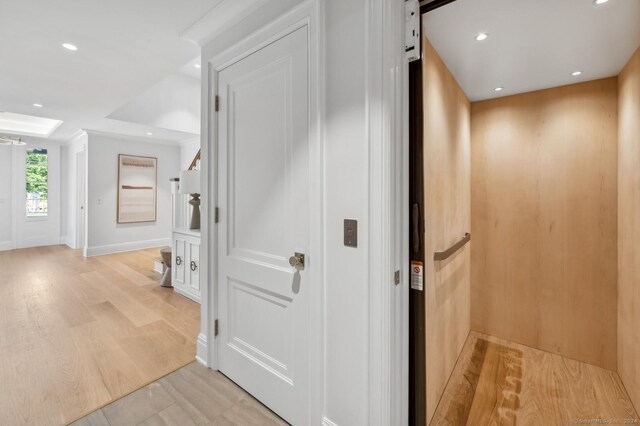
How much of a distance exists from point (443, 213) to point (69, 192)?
27.4ft

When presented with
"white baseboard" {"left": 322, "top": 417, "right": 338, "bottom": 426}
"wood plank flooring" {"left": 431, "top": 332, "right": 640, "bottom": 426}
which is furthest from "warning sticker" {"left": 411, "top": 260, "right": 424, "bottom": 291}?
"wood plank flooring" {"left": 431, "top": 332, "right": 640, "bottom": 426}

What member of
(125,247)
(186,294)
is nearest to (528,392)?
(186,294)

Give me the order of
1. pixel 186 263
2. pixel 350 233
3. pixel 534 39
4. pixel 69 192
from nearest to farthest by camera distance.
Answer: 1. pixel 350 233
2. pixel 534 39
3. pixel 186 263
4. pixel 69 192

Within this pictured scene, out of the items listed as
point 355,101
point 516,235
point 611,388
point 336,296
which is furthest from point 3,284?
point 611,388

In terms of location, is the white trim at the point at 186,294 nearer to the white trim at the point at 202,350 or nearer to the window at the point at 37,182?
the white trim at the point at 202,350

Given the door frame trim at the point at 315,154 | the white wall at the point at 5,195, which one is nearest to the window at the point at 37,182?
the white wall at the point at 5,195

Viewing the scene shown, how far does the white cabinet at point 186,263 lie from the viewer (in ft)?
11.1

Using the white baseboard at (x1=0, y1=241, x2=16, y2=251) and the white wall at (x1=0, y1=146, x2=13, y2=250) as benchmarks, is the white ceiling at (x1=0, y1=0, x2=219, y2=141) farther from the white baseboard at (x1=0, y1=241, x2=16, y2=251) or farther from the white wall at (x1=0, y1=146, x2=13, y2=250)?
the white baseboard at (x1=0, y1=241, x2=16, y2=251)

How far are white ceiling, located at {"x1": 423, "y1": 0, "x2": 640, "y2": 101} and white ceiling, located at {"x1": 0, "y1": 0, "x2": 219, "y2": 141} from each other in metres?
1.45

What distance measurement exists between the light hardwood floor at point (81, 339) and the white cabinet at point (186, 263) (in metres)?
0.13

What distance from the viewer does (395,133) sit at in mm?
1181

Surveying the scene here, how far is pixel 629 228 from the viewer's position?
1841mm

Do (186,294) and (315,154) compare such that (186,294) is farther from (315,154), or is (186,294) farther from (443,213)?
(443,213)

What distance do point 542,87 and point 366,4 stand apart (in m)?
1.93
